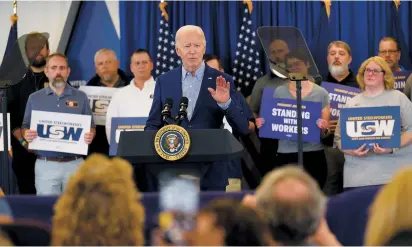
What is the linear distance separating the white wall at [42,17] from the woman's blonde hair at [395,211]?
20.3ft

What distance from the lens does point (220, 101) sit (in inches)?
203

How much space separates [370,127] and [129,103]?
221 cm

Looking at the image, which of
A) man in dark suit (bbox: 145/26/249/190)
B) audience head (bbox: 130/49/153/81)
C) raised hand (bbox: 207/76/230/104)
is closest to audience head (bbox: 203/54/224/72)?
audience head (bbox: 130/49/153/81)

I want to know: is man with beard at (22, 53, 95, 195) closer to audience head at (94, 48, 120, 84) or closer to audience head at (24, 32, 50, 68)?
audience head at (24, 32, 50, 68)

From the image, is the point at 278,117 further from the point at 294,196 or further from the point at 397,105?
the point at 294,196

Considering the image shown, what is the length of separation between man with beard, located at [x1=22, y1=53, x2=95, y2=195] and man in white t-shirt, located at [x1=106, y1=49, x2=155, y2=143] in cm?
23

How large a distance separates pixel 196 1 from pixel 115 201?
654 centimetres

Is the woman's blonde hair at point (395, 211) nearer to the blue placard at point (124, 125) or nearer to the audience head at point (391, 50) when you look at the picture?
the blue placard at point (124, 125)

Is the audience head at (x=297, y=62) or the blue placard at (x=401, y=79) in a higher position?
the audience head at (x=297, y=62)

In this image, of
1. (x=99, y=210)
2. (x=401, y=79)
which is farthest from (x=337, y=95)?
(x=99, y=210)

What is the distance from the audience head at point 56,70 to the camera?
742 centimetres

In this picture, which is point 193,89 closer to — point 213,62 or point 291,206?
point 213,62

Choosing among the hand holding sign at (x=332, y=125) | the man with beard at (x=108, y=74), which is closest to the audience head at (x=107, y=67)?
the man with beard at (x=108, y=74)

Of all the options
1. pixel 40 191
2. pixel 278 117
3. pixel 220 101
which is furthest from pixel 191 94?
pixel 40 191
